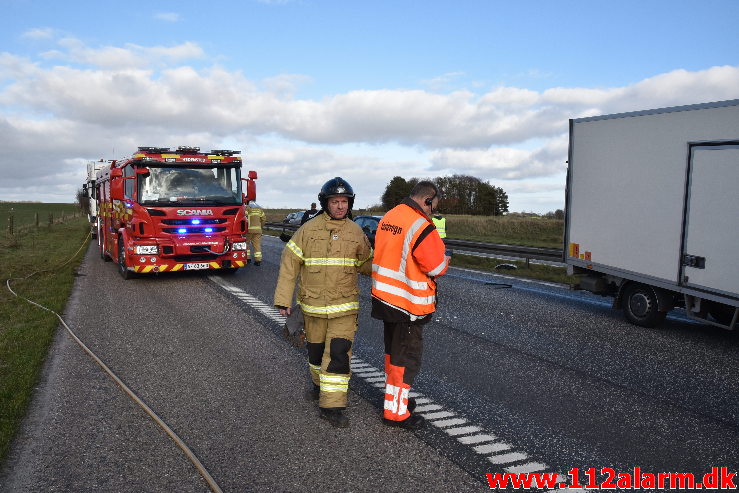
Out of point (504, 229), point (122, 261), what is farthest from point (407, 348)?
point (504, 229)

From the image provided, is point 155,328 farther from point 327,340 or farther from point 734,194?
point 734,194

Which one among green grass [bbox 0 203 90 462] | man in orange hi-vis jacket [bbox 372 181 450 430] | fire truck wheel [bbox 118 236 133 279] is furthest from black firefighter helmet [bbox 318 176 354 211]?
fire truck wheel [bbox 118 236 133 279]

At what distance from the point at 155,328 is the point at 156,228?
4.77m

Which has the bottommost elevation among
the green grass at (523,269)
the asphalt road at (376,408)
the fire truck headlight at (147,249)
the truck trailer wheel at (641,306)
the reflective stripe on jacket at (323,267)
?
the asphalt road at (376,408)

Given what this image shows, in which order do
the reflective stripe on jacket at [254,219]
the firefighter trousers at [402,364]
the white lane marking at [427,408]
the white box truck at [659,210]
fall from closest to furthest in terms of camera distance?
1. the firefighter trousers at [402,364]
2. the white lane marking at [427,408]
3. the white box truck at [659,210]
4. the reflective stripe on jacket at [254,219]

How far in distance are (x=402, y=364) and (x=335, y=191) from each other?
1.39 m

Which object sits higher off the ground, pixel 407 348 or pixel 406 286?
pixel 406 286

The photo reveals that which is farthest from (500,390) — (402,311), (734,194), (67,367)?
(67,367)

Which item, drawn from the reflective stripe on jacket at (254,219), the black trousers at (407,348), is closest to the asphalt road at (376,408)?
the black trousers at (407,348)

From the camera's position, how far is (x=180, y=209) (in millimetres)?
12375

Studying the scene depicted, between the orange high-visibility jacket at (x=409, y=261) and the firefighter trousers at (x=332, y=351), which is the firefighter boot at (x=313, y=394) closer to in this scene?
the firefighter trousers at (x=332, y=351)

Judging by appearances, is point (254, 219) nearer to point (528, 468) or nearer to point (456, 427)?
point (456, 427)

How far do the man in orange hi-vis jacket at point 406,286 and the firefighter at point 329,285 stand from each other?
24 centimetres

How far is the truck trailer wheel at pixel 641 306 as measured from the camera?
8.32 m
